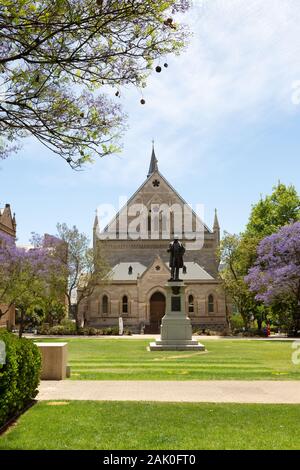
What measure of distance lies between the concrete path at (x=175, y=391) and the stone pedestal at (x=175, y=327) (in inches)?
478

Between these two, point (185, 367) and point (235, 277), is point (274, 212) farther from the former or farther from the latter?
point (185, 367)

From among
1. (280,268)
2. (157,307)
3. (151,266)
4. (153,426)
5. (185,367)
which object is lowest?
(153,426)

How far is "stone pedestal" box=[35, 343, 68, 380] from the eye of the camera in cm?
1370

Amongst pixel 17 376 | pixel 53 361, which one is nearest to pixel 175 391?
pixel 53 361

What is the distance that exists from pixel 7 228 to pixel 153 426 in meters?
51.5

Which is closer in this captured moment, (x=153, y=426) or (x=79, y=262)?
(x=153, y=426)

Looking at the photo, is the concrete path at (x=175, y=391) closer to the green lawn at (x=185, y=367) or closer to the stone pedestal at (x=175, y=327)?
the green lawn at (x=185, y=367)

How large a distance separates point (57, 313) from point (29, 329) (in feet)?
12.1

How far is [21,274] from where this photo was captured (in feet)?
124

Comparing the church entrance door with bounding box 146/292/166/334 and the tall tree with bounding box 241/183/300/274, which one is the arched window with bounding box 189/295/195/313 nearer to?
the church entrance door with bounding box 146/292/166/334

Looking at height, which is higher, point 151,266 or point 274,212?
point 274,212
